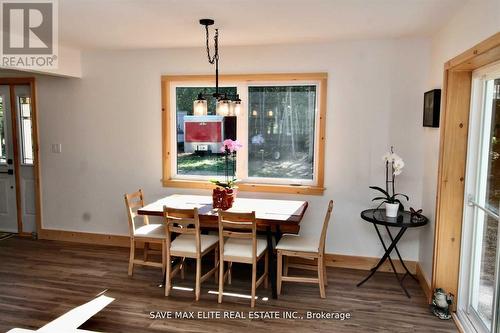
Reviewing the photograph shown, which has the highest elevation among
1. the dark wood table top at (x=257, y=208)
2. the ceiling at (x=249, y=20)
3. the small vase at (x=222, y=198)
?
the ceiling at (x=249, y=20)

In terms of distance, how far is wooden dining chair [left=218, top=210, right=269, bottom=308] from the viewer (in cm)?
338

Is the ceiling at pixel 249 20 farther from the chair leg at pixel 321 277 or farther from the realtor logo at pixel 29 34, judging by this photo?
the chair leg at pixel 321 277

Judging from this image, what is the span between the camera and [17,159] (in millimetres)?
5488

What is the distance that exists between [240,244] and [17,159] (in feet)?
12.2

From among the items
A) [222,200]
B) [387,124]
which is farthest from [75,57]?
[387,124]

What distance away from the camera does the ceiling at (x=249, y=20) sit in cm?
289

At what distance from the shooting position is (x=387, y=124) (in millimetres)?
4184

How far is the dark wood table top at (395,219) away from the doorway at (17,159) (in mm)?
4394

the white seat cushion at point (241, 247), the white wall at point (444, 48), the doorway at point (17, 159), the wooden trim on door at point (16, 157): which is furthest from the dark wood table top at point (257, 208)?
the wooden trim on door at point (16, 157)

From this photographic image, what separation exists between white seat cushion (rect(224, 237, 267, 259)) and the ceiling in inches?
78.6

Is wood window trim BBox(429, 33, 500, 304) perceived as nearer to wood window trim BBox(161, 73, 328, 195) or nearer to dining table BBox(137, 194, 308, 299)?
dining table BBox(137, 194, 308, 299)

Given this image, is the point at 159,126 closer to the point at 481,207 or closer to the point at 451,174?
the point at 451,174

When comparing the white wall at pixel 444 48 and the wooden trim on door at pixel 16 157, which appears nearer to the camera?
the white wall at pixel 444 48

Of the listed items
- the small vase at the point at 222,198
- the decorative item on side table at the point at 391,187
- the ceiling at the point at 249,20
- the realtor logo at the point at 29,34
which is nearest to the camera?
the ceiling at the point at 249,20
